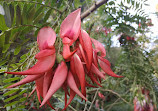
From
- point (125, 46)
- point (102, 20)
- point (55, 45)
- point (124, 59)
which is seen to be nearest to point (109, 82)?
point (124, 59)

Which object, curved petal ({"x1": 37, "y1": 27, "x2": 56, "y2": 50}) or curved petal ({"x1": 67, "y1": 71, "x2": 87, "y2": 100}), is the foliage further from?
curved petal ({"x1": 67, "y1": 71, "x2": 87, "y2": 100})

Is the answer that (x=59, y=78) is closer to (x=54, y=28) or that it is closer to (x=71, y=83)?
(x=71, y=83)

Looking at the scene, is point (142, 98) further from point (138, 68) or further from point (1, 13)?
point (1, 13)

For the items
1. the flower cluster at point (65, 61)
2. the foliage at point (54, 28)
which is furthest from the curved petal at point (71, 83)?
the foliage at point (54, 28)

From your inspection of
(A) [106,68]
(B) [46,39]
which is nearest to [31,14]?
(B) [46,39]

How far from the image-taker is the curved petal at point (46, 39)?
1.07ft

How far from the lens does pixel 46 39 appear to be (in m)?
0.34

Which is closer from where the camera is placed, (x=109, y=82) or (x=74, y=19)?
(x=74, y=19)

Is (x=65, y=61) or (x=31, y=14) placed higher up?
(x=31, y=14)

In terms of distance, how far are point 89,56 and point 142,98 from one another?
879 millimetres

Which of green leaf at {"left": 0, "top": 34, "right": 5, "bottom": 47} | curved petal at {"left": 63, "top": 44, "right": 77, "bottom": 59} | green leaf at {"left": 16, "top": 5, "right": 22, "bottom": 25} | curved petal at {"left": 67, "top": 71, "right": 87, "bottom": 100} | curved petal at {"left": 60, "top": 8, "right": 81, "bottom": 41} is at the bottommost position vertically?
curved petal at {"left": 67, "top": 71, "right": 87, "bottom": 100}

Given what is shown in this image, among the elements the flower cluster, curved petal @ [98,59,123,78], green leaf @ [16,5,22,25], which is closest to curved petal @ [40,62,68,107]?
the flower cluster

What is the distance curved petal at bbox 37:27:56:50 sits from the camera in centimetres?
33

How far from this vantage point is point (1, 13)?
0.39m
